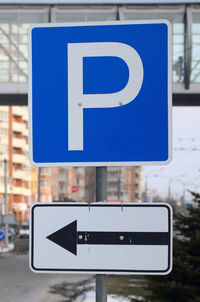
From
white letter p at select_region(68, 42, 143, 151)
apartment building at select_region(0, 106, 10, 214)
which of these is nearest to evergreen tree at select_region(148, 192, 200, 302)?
white letter p at select_region(68, 42, 143, 151)

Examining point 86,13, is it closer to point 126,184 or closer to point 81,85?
point 81,85

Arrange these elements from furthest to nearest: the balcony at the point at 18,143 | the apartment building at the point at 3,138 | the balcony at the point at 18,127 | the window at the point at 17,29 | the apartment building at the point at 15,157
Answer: the balcony at the point at 18,143
the balcony at the point at 18,127
the apartment building at the point at 15,157
the apartment building at the point at 3,138
the window at the point at 17,29

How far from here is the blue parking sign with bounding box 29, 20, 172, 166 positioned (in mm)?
3834

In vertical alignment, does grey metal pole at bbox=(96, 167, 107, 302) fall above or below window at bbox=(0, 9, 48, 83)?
below

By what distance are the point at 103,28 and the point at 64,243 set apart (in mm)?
1264

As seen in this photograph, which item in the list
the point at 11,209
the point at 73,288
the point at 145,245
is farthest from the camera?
the point at 11,209

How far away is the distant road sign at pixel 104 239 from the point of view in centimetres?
376

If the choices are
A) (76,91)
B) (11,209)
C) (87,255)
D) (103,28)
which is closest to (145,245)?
(87,255)

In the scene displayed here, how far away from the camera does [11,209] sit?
4038 inches

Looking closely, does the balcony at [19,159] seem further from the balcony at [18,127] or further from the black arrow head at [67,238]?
the black arrow head at [67,238]

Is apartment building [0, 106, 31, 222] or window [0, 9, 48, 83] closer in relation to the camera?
window [0, 9, 48, 83]

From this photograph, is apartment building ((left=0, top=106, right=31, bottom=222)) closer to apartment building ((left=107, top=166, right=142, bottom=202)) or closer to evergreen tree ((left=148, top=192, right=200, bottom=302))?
apartment building ((left=107, top=166, right=142, bottom=202))

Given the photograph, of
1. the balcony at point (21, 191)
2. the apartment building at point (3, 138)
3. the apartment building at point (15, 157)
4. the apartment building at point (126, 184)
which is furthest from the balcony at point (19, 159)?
the apartment building at point (126, 184)

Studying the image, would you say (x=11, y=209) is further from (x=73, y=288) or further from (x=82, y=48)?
(x=82, y=48)
